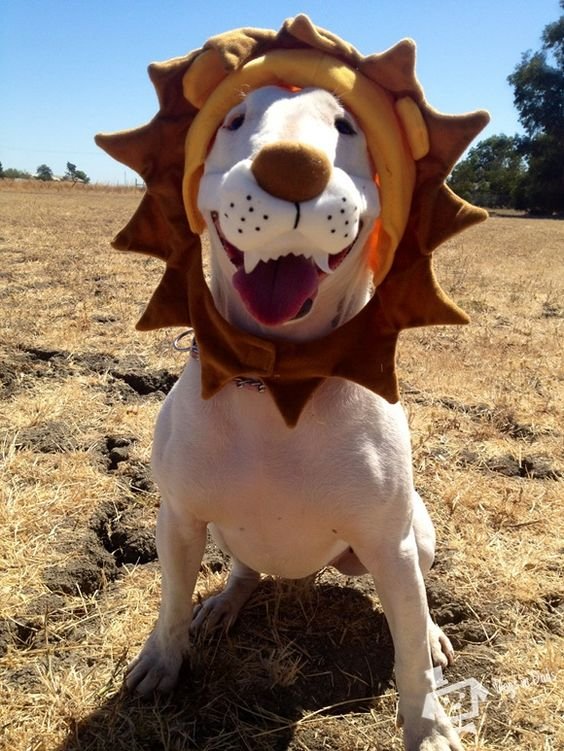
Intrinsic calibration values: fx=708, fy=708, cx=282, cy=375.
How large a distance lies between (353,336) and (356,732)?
0.97m

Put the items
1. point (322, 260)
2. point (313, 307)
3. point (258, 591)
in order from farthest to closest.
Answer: point (258, 591), point (313, 307), point (322, 260)

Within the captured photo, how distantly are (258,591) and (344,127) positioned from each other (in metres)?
1.41

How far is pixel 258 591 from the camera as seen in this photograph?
2.17m

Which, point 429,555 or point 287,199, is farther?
point 429,555

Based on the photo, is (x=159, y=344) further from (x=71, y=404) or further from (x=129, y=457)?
(x=129, y=457)

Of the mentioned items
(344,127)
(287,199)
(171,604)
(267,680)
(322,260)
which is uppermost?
(344,127)

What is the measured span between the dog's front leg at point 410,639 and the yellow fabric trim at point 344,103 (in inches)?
26.5

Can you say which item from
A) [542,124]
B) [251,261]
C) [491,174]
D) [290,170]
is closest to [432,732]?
[251,261]

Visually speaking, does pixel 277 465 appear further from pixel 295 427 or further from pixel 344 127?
pixel 344 127

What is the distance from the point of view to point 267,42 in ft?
4.66

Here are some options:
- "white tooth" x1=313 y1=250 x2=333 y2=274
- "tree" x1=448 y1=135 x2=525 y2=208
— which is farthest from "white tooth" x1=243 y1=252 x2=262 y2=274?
"tree" x1=448 y1=135 x2=525 y2=208

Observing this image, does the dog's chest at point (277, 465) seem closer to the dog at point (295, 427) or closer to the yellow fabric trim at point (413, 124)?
the dog at point (295, 427)

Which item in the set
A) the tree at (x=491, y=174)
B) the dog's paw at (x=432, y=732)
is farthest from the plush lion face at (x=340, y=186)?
the tree at (x=491, y=174)

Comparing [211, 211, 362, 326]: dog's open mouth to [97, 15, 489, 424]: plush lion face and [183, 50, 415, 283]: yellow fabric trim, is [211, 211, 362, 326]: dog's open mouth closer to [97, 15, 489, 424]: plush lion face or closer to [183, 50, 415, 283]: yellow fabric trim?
[97, 15, 489, 424]: plush lion face
